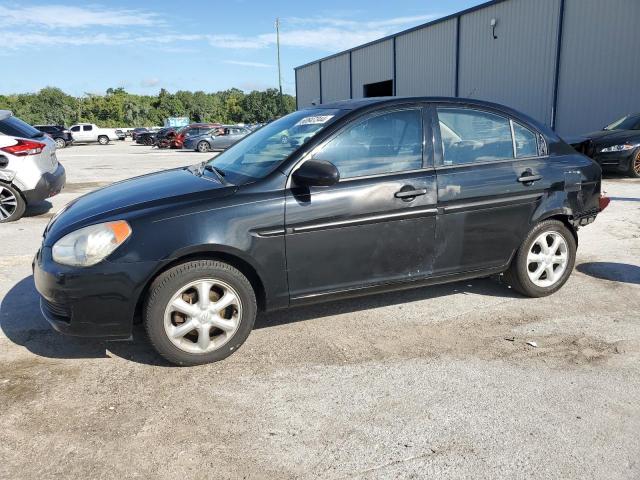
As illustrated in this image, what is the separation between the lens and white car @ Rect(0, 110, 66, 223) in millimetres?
7707

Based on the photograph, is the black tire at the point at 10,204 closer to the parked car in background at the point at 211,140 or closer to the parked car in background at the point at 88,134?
the parked car in background at the point at 211,140

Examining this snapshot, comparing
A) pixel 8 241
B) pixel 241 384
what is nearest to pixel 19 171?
pixel 8 241

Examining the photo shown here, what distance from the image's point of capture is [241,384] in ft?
10.4

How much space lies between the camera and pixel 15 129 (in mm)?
7855

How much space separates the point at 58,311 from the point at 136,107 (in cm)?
9720

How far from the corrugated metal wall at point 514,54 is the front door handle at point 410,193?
53.4 ft

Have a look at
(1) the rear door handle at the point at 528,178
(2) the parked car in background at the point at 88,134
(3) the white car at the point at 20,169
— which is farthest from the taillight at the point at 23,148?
(2) the parked car in background at the point at 88,134

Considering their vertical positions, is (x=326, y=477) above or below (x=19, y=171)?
below

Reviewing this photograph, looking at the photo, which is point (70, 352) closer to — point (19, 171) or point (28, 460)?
point (28, 460)

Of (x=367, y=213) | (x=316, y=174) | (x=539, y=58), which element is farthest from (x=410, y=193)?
(x=539, y=58)

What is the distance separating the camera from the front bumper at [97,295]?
10.2 feet

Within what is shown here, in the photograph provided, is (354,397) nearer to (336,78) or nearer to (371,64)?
(371,64)

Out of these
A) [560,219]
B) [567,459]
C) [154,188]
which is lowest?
[567,459]

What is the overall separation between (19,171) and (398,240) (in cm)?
645
